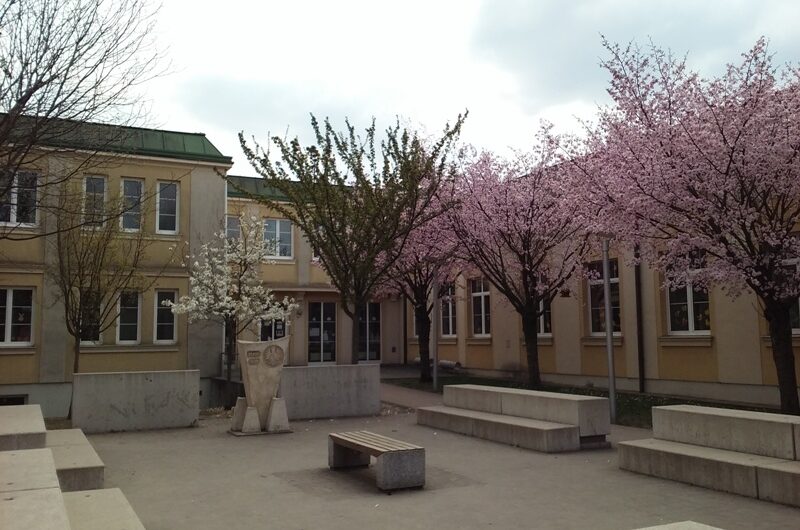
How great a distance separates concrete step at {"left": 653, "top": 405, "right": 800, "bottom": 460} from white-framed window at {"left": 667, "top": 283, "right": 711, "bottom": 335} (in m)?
9.50

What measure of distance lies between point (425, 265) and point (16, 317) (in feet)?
39.5

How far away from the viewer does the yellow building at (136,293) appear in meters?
20.0

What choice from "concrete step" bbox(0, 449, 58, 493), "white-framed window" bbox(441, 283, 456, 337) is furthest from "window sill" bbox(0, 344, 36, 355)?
"concrete step" bbox(0, 449, 58, 493)

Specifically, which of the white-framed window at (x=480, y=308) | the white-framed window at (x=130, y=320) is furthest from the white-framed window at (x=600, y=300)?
the white-framed window at (x=130, y=320)

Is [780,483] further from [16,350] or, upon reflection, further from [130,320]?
[16,350]

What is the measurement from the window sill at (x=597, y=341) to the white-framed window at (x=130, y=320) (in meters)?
13.5

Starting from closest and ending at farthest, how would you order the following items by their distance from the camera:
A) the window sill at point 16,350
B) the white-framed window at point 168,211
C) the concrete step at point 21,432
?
1. the concrete step at point 21,432
2. the window sill at point 16,350
3. the white-framed window at point 168,211

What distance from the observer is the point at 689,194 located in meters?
12.5

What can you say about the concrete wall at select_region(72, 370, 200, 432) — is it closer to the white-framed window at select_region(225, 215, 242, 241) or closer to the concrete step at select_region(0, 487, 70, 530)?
the concrete step at select_region(0, 487, 70, 530)

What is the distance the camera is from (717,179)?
1211cm

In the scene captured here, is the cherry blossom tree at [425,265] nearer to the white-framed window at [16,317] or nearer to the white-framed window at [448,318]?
the white-framed window at [448,318]

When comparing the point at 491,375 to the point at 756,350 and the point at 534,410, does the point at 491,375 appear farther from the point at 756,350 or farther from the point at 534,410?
the point at 534,410

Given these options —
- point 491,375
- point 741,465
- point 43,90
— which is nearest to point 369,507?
point 741,465

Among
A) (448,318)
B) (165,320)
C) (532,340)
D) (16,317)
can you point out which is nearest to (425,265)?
(532,340)
